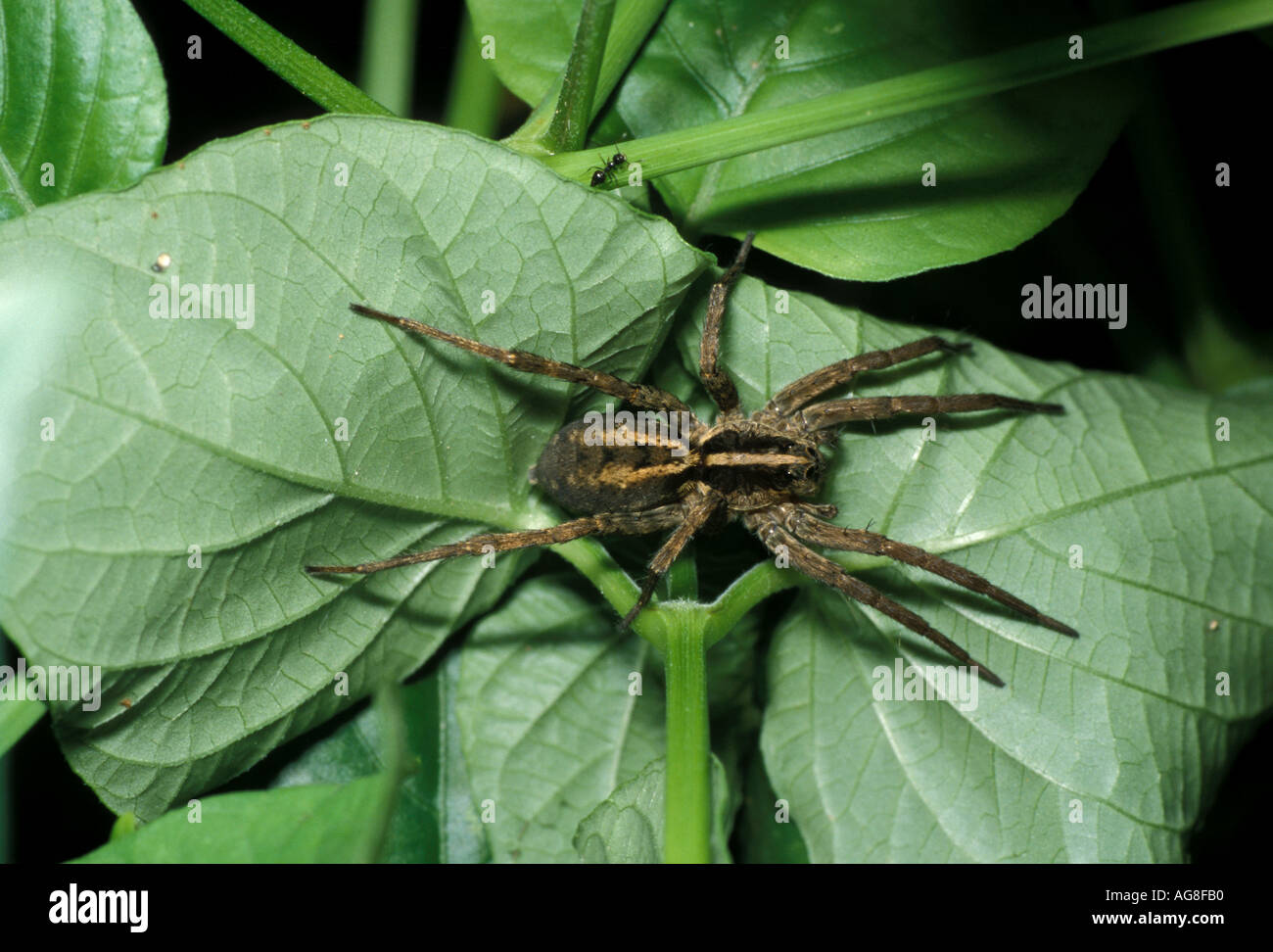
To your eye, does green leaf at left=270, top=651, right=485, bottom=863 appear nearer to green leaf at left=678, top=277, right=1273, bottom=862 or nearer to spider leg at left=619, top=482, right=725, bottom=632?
spider leg at left=619, top=482, right=725, bottom=632

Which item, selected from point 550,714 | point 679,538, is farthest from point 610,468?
point 550,714

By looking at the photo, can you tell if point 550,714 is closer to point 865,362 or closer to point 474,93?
point 865,362

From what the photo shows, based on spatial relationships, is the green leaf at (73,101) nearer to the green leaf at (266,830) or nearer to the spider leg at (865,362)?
the green leaf at (266,830)

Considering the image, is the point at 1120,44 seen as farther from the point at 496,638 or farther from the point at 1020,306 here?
the point at 496,638

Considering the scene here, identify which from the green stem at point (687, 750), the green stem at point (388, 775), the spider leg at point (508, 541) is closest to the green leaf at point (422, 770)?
the spider leg at point (508, 541)

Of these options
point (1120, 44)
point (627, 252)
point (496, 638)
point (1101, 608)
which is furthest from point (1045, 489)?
point (496, 638)

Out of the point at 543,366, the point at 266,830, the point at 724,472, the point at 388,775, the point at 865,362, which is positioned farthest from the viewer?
the point at 724,472
